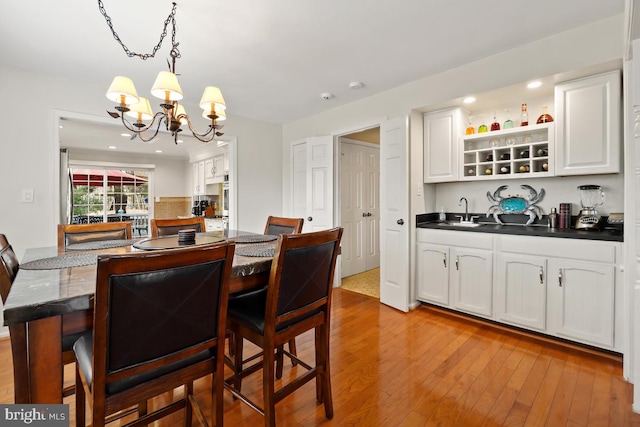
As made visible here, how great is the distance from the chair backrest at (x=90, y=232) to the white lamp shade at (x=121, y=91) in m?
0.94

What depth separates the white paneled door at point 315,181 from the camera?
389 centimetres

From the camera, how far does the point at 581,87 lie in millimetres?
2271

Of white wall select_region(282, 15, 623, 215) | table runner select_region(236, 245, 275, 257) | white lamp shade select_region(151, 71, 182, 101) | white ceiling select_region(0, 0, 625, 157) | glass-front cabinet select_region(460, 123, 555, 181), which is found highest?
white ceiling select_region(0, 0, 625, 157)

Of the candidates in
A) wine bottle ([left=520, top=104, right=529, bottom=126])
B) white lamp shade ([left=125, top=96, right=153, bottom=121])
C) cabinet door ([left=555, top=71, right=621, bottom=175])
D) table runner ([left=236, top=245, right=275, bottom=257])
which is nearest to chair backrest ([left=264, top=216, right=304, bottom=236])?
table runner ([left=236, top=245, right=275, bottom=257])

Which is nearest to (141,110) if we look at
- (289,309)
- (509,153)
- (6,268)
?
(6,268)

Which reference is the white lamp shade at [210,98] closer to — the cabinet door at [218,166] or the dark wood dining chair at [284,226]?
the dark wood dining chair at [284,226]

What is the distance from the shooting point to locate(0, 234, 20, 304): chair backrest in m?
1.18

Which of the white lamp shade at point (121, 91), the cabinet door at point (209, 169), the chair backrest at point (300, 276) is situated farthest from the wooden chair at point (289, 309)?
the cabinet door at point (209, 169)

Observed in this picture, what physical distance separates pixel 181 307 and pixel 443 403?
1556 mm

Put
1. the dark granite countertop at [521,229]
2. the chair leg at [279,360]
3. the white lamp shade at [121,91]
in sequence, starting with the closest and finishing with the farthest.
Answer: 1. the white lamp shade at [121,91]
2. the chair leg at [279,360]
3. the dark granite countertop at [521,229]

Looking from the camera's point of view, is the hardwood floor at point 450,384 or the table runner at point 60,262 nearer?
the table runner at point 60,262

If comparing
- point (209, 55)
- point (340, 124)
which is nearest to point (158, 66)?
point (209, 55)

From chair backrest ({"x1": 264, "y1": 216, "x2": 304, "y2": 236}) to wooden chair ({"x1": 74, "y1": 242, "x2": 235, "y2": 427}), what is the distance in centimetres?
131

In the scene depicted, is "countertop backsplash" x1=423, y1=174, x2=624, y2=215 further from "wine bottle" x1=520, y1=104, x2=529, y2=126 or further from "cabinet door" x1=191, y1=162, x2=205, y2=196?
"cabinet door" x1=191, y1=162, x2=205, y2=196
